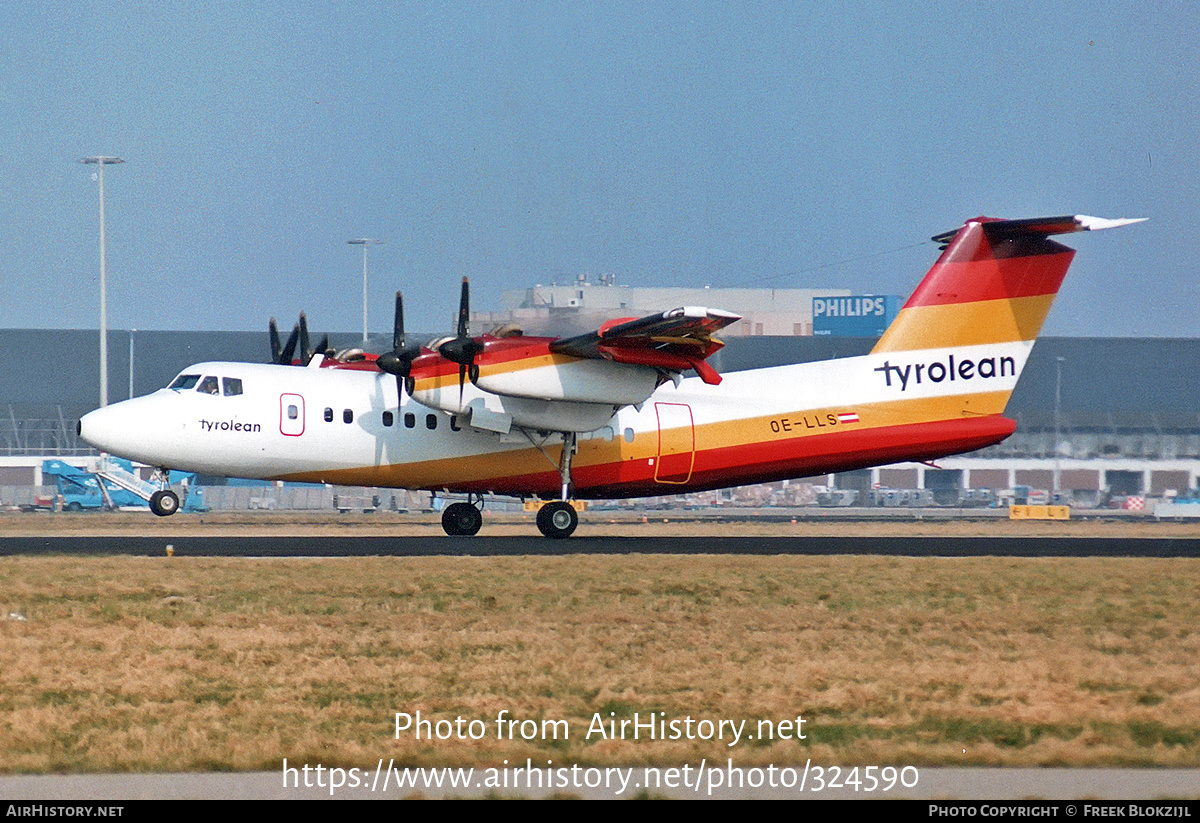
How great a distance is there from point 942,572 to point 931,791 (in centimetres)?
1503

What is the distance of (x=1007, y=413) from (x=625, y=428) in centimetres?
6023

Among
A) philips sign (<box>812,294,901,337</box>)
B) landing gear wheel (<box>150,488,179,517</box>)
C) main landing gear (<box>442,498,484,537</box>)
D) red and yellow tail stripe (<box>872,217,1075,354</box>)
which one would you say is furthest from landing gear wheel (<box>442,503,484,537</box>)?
philips sign (<box>812,294,901,337</box>)

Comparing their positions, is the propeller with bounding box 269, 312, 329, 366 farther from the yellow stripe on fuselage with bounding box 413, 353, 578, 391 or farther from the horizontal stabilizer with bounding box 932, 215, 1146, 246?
the horizontal stabilizer with bounding box 932, 215, 1146, 246

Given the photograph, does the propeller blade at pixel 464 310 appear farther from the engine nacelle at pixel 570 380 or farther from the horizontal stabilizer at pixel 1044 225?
the horizontal stabilizer at pixel 1044 225

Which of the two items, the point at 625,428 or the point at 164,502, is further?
the point at 625,428

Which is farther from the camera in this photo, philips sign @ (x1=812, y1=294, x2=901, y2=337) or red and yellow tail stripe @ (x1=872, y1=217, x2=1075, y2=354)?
philips sign @ (x1=812, y1=294, x2=901, y2=337)

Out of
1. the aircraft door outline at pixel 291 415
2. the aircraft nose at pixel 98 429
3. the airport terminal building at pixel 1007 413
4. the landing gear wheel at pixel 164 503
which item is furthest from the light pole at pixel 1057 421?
the aircraft nose at pixel 98 429

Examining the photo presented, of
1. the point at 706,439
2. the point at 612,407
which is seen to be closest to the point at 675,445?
the point at 706,439

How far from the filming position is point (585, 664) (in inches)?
565

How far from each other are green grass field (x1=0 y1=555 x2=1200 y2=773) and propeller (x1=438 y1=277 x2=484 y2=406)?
622 cm

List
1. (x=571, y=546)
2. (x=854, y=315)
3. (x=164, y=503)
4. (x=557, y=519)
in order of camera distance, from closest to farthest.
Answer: (x=571, y=546), (x=164, y=503), (x=557, y=519), (x=854, y=315)

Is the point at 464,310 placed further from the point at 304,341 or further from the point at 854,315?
the point at 854,315

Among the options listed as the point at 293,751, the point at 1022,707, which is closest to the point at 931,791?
the point at 1022,707

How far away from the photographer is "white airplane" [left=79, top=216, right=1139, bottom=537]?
94.9 feet
